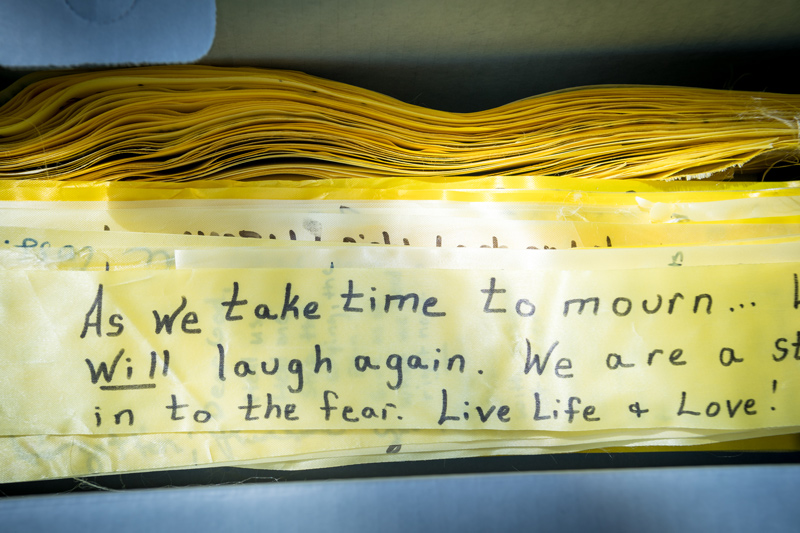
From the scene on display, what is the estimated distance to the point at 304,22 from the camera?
21.4 inches

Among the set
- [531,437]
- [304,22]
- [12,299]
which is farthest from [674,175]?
[12,299]

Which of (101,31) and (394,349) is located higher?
(101,31)

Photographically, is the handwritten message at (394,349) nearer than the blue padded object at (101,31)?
No

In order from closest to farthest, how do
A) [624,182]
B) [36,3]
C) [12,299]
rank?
[36,3]
[12,299]
[624,182]

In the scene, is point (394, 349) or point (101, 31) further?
point (394, 349)

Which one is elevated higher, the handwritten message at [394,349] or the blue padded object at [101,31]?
the blue padded object at [101,31]

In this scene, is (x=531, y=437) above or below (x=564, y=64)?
below

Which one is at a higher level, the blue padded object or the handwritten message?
the blue padded object

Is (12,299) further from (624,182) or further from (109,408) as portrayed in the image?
(624,182)

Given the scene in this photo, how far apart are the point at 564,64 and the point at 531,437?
1.53ft

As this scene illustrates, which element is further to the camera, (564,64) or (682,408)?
(564,64)

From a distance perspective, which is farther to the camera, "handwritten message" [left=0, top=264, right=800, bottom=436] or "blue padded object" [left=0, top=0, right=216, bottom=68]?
"handwritten message" [left=0, top=264, right=800, bottom=436]

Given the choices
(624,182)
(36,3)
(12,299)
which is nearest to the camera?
(36,3)

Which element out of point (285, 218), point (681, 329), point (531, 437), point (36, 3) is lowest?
point (531, 437)
